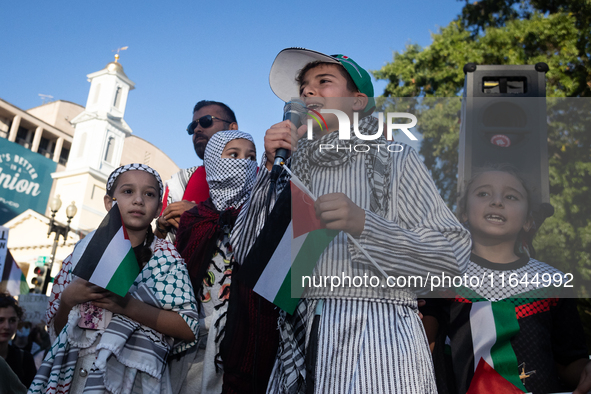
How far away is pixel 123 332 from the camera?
2240 mm

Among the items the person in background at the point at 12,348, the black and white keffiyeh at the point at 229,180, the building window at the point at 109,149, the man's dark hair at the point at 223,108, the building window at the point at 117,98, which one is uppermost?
the building window at the point at 117,98

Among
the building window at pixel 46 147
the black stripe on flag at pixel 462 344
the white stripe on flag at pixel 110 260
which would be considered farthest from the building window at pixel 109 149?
the black stripe on flag at pixel 462 344

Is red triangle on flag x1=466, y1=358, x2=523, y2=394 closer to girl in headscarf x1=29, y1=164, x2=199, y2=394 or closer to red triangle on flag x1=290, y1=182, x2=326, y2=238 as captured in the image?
red triangle on flag x1=290, y1=182, x2=326, y2=238

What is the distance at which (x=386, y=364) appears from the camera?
1.60 meters

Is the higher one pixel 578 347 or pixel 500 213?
pixel 500 213

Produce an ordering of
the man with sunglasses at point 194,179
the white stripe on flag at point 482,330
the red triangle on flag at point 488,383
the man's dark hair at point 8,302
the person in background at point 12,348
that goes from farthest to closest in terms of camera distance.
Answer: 1. the man's dark hair at point 8,302
2. the person in background at point 12,348
3. the man with sunglasses at point 194,179
4. the white stripe on flag at point 482,330
5. the red triangle on flag at point 488,383

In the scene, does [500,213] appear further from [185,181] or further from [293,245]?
[185,181]

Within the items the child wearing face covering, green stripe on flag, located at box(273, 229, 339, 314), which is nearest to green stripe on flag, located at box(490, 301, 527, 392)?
green stripe on flag, located at box(273, 229, 339, 314)

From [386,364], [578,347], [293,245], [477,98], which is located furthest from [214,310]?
[477,98]

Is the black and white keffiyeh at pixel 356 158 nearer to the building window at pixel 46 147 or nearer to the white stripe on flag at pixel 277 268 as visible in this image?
the white stripe on flag at pixel 277 268

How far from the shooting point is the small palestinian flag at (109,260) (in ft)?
7.13

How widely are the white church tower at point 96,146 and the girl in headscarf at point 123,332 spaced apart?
40.9m

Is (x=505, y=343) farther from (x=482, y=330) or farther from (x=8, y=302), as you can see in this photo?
(x=8, y=302)

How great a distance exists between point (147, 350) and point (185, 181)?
1721 millimetres
